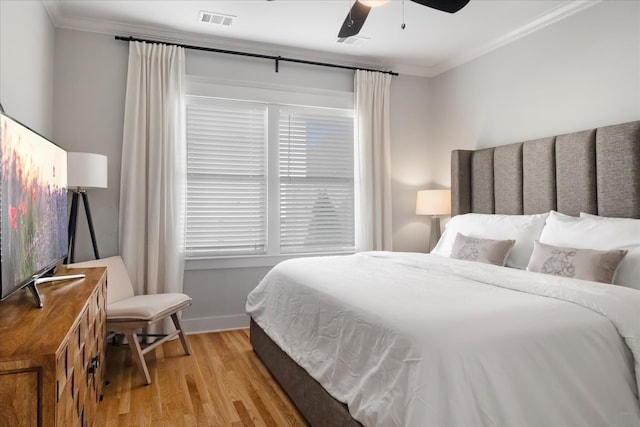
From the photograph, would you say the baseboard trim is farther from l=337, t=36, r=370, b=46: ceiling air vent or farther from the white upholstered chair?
l=337, t=36, r=370, b=46: ceiling air vent

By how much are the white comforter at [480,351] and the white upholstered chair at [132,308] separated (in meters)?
1.19

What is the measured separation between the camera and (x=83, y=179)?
9.91ft

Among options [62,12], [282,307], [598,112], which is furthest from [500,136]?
[62,12]

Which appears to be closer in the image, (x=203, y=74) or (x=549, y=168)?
(x=549, y=168)

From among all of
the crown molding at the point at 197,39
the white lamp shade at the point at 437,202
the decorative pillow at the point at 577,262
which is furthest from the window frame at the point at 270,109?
the decorative pillow at the point at 577,262

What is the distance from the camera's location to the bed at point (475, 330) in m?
1.41

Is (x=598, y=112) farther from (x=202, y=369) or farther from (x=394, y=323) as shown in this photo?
(x=202, y=369)

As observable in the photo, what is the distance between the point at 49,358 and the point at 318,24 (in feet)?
10.8

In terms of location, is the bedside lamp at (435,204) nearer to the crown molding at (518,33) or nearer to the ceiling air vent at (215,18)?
the crown molding at (518,33)

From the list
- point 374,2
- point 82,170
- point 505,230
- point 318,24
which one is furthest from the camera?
point 318,24

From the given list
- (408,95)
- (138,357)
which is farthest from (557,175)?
(138,357)

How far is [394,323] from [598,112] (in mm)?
2555

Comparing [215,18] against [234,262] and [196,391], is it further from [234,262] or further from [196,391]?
[196,391]

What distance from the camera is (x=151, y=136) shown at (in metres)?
3.67
